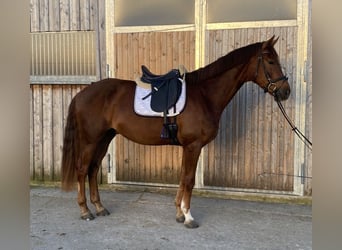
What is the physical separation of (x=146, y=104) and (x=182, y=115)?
356mm

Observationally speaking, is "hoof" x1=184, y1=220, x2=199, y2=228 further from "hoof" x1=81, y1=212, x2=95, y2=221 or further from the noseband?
the noseband

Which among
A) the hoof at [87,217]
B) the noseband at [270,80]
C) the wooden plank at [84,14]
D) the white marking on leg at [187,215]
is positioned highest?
the wooden plank at [84,14]

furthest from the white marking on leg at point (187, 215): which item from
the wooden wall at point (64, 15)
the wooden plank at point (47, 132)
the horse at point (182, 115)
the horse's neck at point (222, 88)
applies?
the wooden wall at point (64, 15)

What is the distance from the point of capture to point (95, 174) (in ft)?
12.2

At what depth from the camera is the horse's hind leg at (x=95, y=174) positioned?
3668 millimetres

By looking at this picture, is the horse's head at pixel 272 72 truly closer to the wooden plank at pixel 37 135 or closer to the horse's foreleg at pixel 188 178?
the horse's foreleg at pixel 188 178

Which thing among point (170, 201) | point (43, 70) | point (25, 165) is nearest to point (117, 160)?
point (170, 201)

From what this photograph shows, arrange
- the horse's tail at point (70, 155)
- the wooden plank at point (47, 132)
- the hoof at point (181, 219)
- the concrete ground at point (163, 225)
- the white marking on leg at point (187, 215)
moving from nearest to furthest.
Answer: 1. the concrete ground at point (163, 225)
2. the white marking on leg at point (187, 215)
3. the hoof at point (181, 219)
4. the horse's tail at point (70, 155)
5. the wooden plank at point (47, 132)

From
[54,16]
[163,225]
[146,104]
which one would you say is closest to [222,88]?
[146,104]

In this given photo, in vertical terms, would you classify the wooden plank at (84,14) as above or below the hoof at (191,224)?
above

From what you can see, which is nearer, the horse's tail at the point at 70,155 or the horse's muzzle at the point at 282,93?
the horse's muzzle at the point at 282,93

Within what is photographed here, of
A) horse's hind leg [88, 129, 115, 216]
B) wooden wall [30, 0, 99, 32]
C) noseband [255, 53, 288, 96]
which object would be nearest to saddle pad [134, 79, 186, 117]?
horse's hind leg [88, 129, 115, 216]

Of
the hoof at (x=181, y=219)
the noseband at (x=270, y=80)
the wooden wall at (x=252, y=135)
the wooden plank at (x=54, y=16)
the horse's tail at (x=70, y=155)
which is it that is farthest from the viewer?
the wooden plank at (x=54, y=16)

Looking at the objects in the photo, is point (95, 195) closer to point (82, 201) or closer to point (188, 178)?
point (82, 201)
